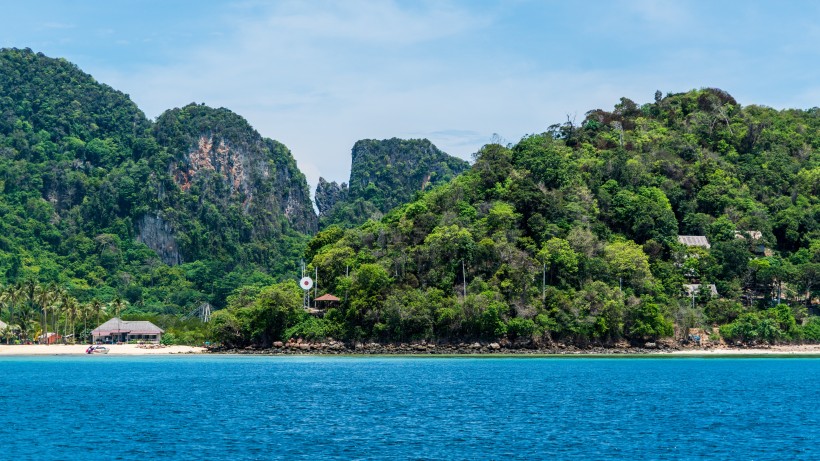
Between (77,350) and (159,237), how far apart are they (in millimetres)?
90647

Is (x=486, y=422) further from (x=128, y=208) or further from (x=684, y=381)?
(x=128, y=208)

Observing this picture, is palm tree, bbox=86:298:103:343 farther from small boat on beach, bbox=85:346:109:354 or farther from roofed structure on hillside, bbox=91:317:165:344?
small boat on beach, bbox=85:346:109:354

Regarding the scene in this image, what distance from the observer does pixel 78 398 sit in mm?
50000

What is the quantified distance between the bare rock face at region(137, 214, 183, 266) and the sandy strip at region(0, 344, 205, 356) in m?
80.4

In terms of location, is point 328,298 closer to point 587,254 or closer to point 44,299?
point 587,254

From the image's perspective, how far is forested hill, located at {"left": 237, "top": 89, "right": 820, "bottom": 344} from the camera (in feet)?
293

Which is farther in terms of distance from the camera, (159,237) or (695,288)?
(159,237)

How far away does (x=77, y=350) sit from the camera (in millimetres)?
103562

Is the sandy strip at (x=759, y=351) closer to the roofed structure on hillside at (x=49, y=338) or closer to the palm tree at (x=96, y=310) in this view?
the palm tree at (x=96, y=310)

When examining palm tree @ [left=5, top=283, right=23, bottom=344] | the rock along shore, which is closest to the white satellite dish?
the rock along shore

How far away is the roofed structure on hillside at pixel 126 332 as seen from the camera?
117188 mm

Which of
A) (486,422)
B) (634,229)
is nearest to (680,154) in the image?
(634,229)

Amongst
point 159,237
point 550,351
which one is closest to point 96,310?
point 550,351

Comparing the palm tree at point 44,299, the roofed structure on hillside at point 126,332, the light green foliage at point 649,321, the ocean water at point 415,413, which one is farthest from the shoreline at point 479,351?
the roofed structure on hillside at point 126,332
